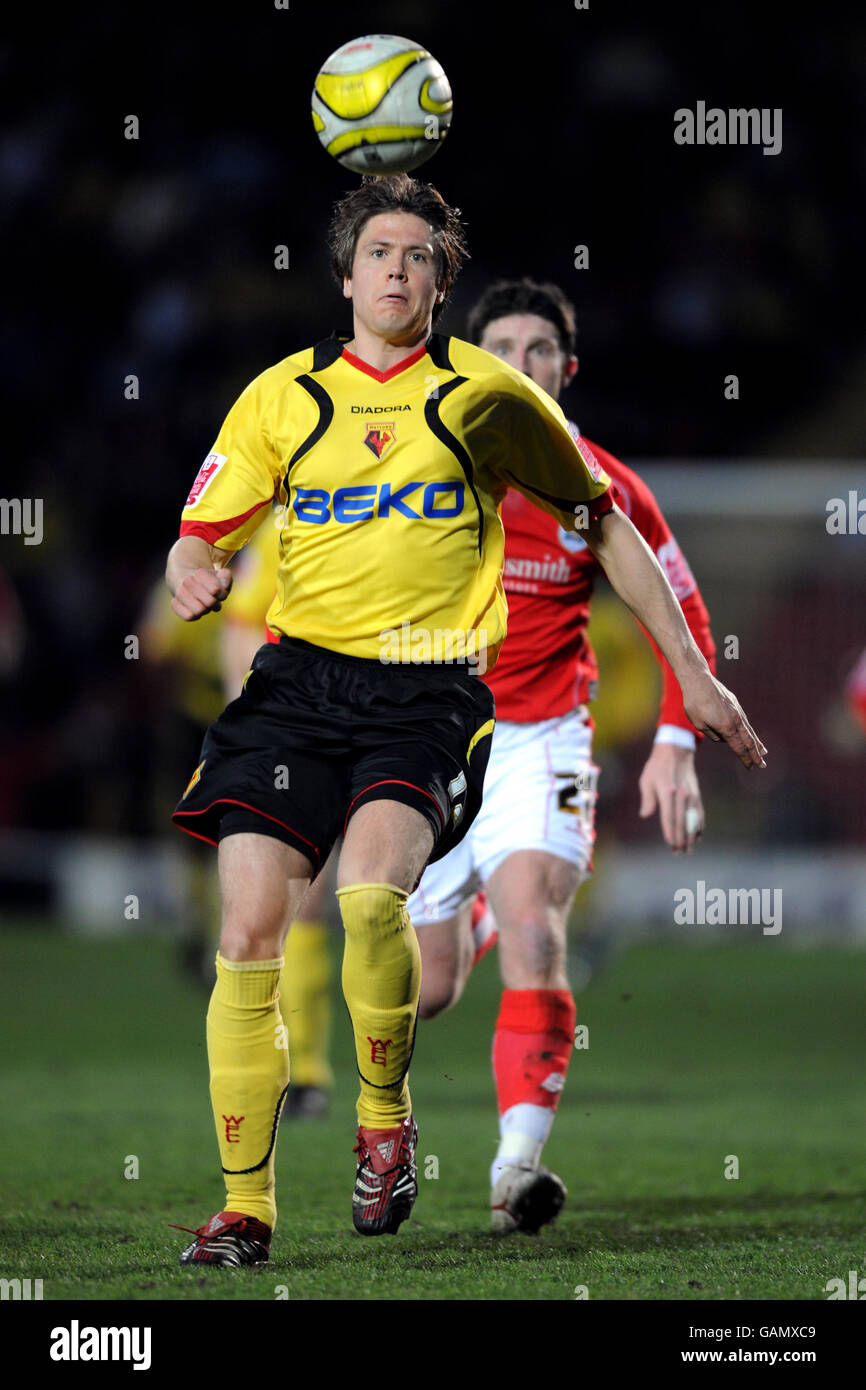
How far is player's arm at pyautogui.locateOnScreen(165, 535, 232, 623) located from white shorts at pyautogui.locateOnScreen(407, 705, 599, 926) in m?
1.37

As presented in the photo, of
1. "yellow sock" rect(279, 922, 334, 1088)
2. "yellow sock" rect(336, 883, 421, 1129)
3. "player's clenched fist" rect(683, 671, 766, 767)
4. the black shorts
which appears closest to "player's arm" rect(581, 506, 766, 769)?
"player's clenched fist" rect(683, 671, 766, 767)

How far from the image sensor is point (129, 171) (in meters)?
18.6

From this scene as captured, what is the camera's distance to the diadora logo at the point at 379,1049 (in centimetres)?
399

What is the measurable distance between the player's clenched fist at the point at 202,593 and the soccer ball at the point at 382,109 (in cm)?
127

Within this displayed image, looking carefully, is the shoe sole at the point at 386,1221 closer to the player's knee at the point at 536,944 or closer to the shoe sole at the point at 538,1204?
the shoe sole at the point at 538,1204

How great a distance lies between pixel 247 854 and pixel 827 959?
10.2 m

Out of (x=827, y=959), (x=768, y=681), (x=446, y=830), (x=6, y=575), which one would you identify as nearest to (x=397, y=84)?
(x=446, y=830)

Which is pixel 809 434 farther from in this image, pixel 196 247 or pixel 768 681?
pixel 196 247

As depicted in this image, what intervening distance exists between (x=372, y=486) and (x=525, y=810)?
1325 millimetres

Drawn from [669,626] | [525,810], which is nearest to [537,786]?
[525,810]

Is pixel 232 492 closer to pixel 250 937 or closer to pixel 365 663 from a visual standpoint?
pixel 365 663

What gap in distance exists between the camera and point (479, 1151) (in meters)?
6.14

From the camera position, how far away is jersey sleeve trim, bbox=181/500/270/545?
4.04 m

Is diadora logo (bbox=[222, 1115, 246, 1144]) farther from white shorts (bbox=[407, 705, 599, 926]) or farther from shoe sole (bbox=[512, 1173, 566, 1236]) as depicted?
white shorts (bbox=[407, 705, 599, 926])
